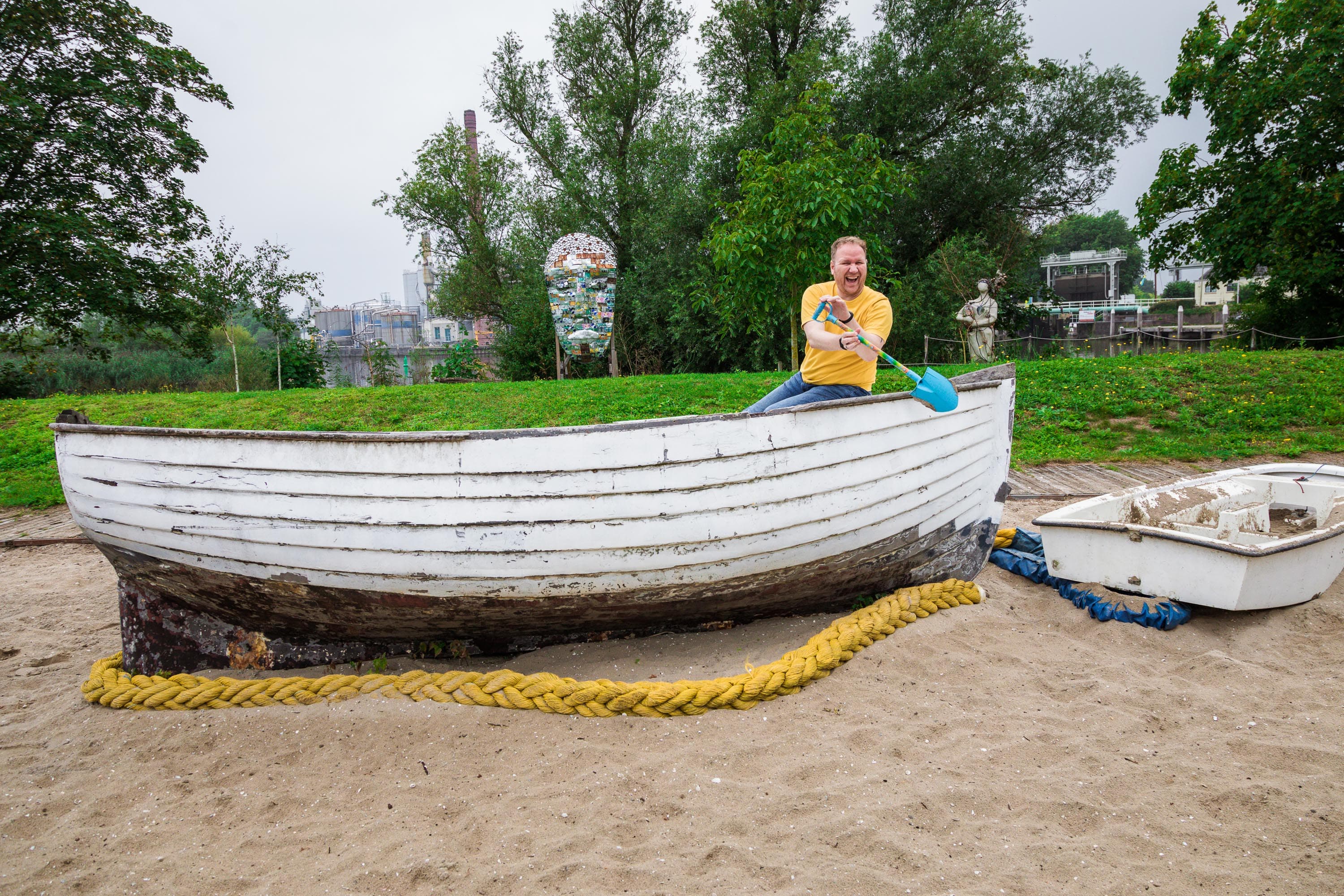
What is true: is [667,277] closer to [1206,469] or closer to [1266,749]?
[1206,469]

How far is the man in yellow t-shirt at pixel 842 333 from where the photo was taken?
3.23m

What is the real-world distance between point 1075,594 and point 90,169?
12.4 meters

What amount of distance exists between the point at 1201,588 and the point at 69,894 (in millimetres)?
4232

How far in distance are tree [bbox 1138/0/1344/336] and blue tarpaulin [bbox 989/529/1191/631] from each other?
39.7 ft

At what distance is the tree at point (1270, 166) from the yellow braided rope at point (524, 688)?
14.2 m

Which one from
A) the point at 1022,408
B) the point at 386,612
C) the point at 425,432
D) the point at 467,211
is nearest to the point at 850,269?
the point at 425,432

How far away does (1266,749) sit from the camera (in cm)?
228

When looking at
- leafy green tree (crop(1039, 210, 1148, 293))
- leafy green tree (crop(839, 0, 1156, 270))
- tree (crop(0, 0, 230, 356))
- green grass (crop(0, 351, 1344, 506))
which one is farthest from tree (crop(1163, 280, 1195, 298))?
tree (crop(0, 0, 230, 356))

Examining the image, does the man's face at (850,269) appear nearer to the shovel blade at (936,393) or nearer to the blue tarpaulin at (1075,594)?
the shovel blade at (936,393)

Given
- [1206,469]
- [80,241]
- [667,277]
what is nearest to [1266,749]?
[1206,469]

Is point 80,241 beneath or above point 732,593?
above

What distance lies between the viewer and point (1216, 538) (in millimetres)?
3623

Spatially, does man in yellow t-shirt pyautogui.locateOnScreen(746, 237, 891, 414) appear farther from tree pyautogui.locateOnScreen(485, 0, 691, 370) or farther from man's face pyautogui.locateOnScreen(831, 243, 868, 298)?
tree pyautogui.locateOnScreen(485, 0, 691, 370)

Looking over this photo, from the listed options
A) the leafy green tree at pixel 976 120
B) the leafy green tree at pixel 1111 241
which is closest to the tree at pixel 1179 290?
the leafy green tree at pixel 1111 241
